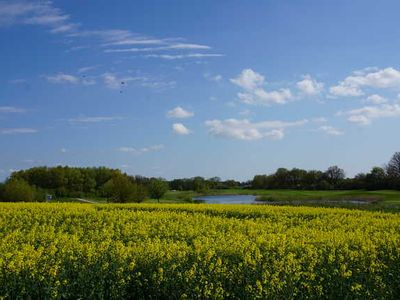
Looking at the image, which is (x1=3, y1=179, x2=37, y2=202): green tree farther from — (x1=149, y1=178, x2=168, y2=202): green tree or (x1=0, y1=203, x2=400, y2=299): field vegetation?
(x1=0, y1=203, x2=400, y2=299): field vegetation

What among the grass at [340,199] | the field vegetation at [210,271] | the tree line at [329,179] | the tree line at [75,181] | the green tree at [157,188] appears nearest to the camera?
the field vegetation at [210,271]

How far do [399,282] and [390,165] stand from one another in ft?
311

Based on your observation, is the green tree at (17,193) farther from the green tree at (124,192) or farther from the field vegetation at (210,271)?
the field vegetation at (210,271)

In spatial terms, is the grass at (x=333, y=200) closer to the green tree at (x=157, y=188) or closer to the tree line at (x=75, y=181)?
the green tree at (x=157, y=188)

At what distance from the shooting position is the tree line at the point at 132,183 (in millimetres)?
46928

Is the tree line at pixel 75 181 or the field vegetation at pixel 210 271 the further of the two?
the tree line at pixel 75 181

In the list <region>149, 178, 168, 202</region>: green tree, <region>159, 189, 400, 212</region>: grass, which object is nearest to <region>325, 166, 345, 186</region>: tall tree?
<region>159, 189, 400, 212</region>: grass

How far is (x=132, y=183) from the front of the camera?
168ft

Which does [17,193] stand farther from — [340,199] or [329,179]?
[329,179]

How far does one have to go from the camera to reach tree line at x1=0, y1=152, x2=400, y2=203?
46.9 metres

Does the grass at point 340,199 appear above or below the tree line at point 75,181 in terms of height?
below

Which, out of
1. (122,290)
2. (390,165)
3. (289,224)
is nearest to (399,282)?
(122,290)

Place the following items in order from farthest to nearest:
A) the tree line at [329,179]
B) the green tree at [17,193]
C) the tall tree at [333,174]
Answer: the tall tree at [333,174] < the tree line at [329,179] < the green tree at [17,193]

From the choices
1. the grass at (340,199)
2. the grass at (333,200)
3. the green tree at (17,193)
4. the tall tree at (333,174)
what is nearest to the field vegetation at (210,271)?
the grass at (333,200)
